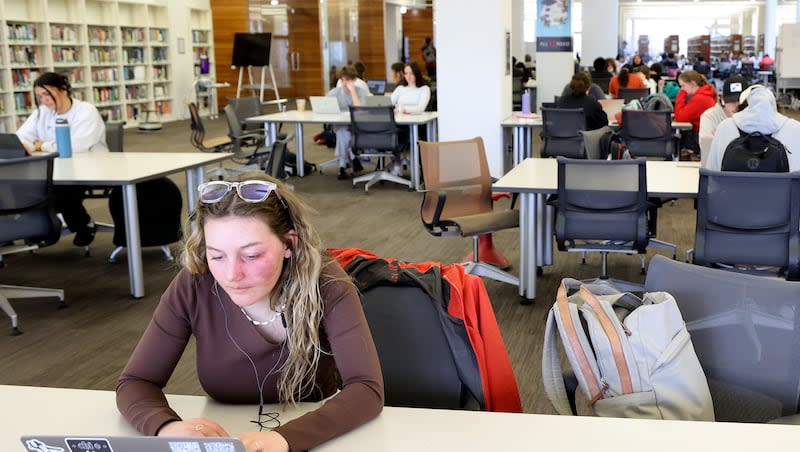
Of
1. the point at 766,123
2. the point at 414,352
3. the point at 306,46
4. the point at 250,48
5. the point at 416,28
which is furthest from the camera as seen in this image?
the point at 416,28

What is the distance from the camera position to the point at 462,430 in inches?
62.0

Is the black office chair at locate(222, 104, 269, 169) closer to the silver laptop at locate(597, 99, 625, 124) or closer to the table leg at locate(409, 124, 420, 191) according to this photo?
the table leg at locate(409, 124, 420, 191)

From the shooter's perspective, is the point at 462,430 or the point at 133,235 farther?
the point at 133,235

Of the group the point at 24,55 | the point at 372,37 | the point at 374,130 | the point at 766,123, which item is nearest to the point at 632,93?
the point at 374,130

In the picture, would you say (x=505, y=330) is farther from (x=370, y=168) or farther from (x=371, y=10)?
(x=371, y=10)

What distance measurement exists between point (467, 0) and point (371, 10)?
14752mm

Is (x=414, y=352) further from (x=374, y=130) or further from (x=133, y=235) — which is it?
(x=374, y=130)

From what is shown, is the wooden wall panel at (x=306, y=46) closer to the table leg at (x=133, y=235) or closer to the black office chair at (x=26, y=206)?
the table leg at (x=133, y=235)

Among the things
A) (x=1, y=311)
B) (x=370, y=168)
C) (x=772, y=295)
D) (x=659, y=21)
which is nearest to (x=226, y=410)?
(x=772, y=295)

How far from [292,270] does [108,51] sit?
48.5ft

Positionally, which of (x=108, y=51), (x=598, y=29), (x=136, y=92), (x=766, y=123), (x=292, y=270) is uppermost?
(x=598, y=29)

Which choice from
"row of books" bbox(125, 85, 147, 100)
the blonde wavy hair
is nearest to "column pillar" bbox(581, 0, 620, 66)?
"row of books" bbox(125, 85, 147, 100)

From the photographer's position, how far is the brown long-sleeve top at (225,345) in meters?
1.76

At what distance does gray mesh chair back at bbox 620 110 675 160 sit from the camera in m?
7.53
